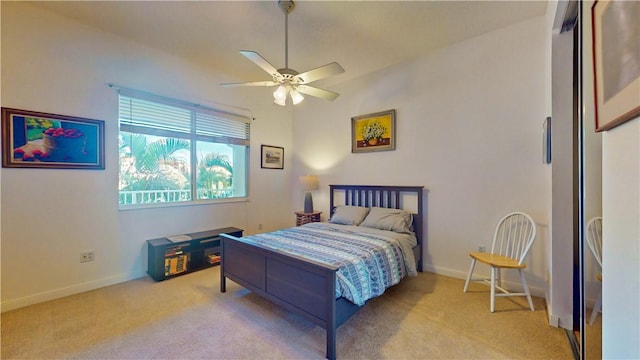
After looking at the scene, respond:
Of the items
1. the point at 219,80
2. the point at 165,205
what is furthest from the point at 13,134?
the point at 219,80

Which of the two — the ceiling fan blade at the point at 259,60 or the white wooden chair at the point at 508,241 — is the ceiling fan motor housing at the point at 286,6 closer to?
the ceiling fan blade at the point at 259,60

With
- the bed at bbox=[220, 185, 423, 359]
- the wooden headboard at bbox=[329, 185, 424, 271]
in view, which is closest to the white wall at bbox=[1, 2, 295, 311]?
the bed at bbox=[220, 185, 423, 359]

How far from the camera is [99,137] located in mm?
2900

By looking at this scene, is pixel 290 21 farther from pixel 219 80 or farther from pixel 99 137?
pixel 99 137

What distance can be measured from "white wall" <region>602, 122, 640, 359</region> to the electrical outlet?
4156mm

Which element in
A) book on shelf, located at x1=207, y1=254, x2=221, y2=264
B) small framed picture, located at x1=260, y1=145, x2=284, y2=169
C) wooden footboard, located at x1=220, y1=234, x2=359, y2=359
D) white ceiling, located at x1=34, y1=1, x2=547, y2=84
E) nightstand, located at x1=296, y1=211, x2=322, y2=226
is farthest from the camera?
small framed picture, located at x1=260, y1=145, x2=284, y2=169

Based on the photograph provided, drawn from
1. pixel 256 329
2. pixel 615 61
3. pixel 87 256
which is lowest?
pixel 256 329

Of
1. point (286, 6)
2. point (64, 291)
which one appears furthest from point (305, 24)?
point (64, 291)

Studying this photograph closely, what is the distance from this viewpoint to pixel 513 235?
2.83 meters

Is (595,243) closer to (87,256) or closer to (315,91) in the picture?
(315,91)

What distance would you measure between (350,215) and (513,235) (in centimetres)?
193

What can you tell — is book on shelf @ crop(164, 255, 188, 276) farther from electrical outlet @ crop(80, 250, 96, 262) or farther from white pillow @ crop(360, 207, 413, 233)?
white pillow @ crop(360, 207, 413, 233)

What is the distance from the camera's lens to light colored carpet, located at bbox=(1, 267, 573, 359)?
5.98ft

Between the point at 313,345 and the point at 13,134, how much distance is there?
339 cm
